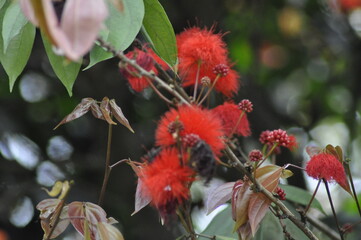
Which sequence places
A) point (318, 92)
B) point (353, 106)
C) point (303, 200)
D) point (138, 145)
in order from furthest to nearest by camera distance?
point (318, 92)
point (353, 106)
point (138, 145)
point (303, 200)

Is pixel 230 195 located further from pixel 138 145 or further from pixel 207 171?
pixel 138 145

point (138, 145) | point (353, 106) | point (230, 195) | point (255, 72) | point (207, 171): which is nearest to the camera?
point (207, 171)

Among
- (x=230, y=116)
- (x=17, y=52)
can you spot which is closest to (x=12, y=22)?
(x=17, y=52)

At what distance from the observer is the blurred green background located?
2053mm

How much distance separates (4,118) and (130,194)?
48cm

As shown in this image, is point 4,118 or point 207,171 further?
point 4,118

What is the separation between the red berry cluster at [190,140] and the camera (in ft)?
2.30

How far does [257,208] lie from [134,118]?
4.86ft

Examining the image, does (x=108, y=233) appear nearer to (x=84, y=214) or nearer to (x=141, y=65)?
(x=84, y=214)

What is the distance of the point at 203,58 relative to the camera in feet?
3.09

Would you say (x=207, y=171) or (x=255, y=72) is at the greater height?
(x=207, y=171)

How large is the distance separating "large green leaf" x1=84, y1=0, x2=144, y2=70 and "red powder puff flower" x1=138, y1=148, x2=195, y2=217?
0.17 meters

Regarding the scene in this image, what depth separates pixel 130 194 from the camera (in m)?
2.17

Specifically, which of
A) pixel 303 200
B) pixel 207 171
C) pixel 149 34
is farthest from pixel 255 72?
pixel 207 171
